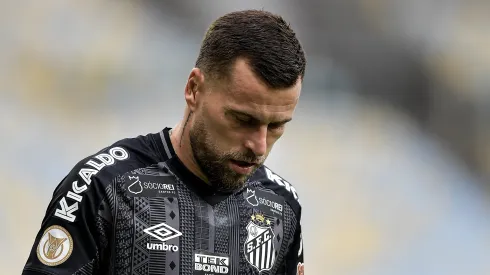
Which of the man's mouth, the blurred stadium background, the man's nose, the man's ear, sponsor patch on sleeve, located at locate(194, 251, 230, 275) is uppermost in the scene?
the blurred stadium background

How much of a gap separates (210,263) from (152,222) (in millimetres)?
154

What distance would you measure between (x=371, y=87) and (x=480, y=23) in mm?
710

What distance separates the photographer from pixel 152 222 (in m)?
1.52

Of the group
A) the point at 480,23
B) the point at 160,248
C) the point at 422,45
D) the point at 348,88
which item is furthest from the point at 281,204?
the point at 480,23

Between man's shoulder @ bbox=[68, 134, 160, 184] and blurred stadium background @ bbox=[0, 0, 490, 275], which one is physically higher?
blurred stadium background @ bbox=[0, 0, 490, 275]

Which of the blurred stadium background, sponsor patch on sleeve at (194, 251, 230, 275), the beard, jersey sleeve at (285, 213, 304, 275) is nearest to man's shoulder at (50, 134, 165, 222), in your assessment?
the beard

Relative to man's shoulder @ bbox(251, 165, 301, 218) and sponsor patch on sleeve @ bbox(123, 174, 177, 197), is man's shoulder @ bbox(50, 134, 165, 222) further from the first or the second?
man's shoulder @ bbox(251, 165, 301, 218)

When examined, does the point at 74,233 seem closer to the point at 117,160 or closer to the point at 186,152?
the point at 117,160

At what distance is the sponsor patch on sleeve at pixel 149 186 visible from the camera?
1539mm

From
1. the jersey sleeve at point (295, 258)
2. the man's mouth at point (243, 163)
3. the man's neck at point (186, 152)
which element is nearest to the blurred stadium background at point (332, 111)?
the jersey sleeve at point (295, 258)

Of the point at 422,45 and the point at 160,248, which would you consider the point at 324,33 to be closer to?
the point at 422,45

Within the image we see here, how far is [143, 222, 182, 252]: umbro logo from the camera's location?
59.4 inches

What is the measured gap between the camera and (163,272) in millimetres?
1499

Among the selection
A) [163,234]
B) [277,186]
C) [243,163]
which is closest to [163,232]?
[163,234]
